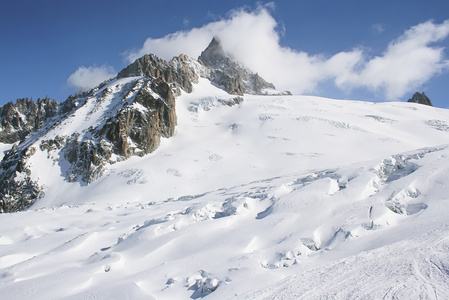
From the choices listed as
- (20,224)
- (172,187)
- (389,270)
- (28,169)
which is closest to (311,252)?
(389,270)

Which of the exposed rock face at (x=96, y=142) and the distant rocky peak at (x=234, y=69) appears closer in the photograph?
the exposed rock face at (x=96, y=142)

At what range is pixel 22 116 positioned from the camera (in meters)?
90.3

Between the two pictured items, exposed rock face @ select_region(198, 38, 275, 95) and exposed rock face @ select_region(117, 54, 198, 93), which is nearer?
exposed rock face @ select_region(117, 54, 198, 93)

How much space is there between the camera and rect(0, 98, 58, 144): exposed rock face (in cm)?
8262

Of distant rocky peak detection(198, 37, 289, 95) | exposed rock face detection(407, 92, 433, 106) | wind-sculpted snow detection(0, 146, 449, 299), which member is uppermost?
distant rocky peak detection(198, 37, 289, 95)

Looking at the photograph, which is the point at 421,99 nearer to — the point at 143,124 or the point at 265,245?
the point at 143,124

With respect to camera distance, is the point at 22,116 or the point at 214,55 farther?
the point at 214,55

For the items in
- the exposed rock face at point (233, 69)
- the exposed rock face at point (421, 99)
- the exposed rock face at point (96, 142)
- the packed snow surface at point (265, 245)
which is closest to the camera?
the packed snow surface at point (265, 245)

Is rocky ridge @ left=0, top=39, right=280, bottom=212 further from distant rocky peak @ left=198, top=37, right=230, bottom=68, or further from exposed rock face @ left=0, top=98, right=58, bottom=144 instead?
distant rocky peak @ left=198, top=37, right=230, bottom=68

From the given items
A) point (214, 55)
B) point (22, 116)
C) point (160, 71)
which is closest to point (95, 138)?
point (160, 71)

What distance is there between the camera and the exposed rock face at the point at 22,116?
271 ft

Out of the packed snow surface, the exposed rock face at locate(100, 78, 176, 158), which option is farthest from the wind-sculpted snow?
the exposed rock face at locate(100, 78, 176, 158)

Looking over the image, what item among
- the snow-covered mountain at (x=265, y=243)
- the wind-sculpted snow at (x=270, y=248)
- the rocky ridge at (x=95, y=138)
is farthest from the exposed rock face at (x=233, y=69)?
the wind-sculpted snow at (x=270, y=248)

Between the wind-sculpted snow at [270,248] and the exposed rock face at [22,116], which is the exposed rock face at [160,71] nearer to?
the exposed rock face at [22,116]
